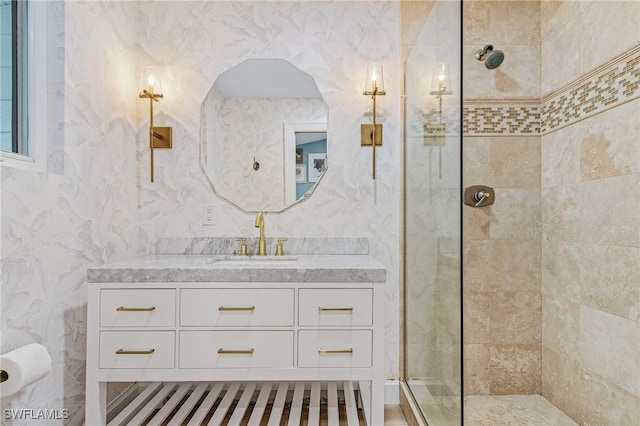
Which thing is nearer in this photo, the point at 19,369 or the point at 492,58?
the point at 19,369

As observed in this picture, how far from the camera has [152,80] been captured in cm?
199

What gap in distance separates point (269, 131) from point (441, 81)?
1017mm

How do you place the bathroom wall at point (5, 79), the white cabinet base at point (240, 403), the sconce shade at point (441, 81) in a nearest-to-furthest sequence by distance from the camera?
the sconce shade at point (441, 81), the bathroom wall at point (5, 79), the white cabinet base at point (240, 403)

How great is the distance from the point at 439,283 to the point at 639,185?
30.6 inches

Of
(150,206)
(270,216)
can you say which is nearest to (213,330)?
(270,216)

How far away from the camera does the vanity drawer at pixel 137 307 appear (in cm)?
144

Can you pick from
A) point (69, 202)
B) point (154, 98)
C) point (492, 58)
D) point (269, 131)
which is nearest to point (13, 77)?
point (69, 202)

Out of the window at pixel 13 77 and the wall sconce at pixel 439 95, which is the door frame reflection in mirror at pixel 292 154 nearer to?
the wall sconce at pixel 439 95

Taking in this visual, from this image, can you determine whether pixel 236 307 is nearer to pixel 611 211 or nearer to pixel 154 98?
pixel 154 98

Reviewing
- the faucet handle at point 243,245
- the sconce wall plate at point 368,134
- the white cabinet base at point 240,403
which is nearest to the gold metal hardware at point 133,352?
the white cabinet base at point 240,403

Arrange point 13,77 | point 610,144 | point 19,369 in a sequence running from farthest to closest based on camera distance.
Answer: point 610,144 < point 13,77 < point 19,369

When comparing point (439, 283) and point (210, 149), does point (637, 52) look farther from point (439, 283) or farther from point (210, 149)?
point (210, 149)

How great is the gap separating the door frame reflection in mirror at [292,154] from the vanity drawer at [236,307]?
0.69 meters

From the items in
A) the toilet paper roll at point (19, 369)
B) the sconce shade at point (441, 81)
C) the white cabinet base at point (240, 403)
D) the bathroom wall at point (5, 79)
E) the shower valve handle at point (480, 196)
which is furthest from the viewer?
the shower valve handle at point (480, 196)
